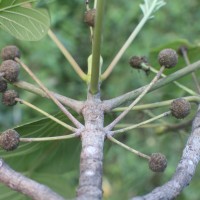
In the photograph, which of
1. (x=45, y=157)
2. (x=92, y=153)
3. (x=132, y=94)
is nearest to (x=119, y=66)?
(x=45, y=157)

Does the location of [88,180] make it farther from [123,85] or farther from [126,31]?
[126,31]

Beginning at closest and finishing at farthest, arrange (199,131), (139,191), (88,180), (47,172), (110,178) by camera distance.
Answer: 1. (88,180)
2. (199,131)
3. (47,172)
4. (139,191)
5. (110,178)

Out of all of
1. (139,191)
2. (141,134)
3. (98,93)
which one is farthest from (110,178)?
(98,93)

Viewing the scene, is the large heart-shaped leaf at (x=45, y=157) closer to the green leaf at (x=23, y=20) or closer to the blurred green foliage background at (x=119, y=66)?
the green leaf at (x=23, y=20)

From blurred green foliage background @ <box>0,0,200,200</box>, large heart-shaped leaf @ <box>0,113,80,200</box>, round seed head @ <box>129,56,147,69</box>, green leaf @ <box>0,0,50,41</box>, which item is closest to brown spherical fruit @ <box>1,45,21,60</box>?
green leaf @ <box>0,0,50,41</box>

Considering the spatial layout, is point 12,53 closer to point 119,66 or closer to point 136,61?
point 136,61

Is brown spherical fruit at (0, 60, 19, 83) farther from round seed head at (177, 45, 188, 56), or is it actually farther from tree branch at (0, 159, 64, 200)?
round seed head at (177, 45, 188, 56)
